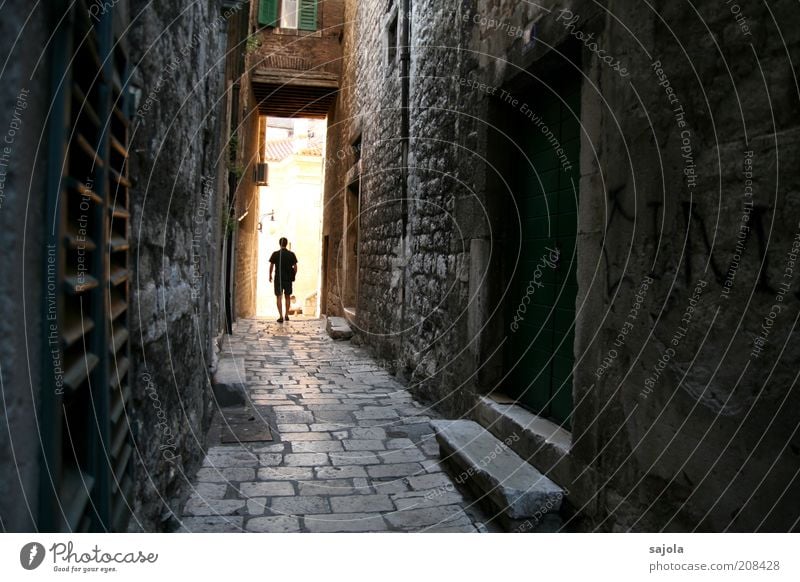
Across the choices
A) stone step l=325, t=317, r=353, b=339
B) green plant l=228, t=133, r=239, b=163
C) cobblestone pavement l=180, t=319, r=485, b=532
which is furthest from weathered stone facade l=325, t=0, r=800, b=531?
stone step l=325, t=317, r=353, b=339

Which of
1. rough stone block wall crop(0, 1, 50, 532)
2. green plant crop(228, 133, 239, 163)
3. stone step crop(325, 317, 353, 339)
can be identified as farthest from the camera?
stone step crop(325, 317, 353, 339)

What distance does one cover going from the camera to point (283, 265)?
11727mm

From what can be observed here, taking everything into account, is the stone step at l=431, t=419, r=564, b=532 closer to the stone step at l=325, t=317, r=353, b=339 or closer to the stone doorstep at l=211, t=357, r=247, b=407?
the stone doorstep at l=211, t=357, r=247, b=407

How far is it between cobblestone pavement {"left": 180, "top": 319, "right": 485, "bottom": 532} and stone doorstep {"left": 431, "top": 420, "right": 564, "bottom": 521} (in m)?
0.15

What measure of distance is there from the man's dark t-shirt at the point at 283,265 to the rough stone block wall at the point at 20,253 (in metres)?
10.6

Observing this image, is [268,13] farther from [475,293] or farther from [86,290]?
[86,290]

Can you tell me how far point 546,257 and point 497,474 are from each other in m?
1.28

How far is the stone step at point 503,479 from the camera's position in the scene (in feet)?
9.08

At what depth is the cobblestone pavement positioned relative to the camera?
293cm

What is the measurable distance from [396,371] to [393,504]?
3416 millimetres

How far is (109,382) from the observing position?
1581mm

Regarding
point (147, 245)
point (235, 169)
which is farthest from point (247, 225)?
point (147, 245)
